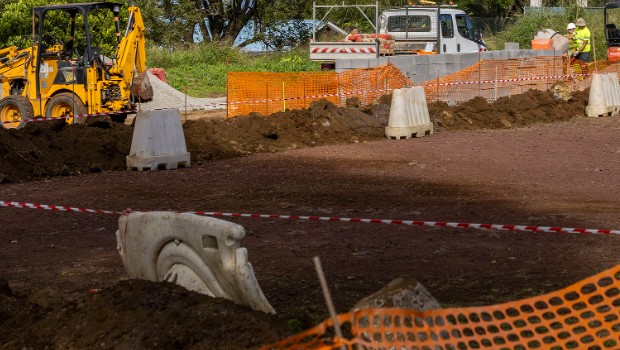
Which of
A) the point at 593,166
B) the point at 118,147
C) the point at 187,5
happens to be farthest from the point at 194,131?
the point at 187,5

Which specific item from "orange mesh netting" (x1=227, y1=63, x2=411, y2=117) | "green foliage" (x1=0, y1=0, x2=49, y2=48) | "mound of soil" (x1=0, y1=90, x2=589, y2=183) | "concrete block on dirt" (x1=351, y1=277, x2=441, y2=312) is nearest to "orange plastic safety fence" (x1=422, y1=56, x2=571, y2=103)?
"orange mesh netting" (x1=227, y1=63, x2=411, y2=117)

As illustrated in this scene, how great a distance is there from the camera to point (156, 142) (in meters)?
15.8

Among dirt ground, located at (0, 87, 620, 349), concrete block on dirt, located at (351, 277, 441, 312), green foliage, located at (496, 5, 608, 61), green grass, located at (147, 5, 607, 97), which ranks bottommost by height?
dirt ground, located at (0, 87, 620, 349)

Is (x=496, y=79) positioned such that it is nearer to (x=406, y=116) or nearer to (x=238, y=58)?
(x=406, y=116)

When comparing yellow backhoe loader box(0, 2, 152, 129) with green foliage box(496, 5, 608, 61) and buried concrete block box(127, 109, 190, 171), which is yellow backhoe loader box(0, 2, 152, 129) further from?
green foliage box(496, 5, 608, 61)

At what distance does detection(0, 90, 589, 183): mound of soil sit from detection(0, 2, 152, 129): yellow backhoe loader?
2.55 meters

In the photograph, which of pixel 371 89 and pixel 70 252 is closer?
pixel 70 252

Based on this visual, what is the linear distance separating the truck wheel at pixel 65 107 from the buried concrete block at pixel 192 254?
1445cm

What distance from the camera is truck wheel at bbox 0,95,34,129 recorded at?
2153 centimetres

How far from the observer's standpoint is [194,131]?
731 inches

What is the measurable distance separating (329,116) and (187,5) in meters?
31.1

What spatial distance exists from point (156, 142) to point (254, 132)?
3.53 meters

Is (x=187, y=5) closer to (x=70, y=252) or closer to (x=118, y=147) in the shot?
(x=118, y=147)

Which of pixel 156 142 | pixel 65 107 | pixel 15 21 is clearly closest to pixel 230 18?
pixel 15 21
